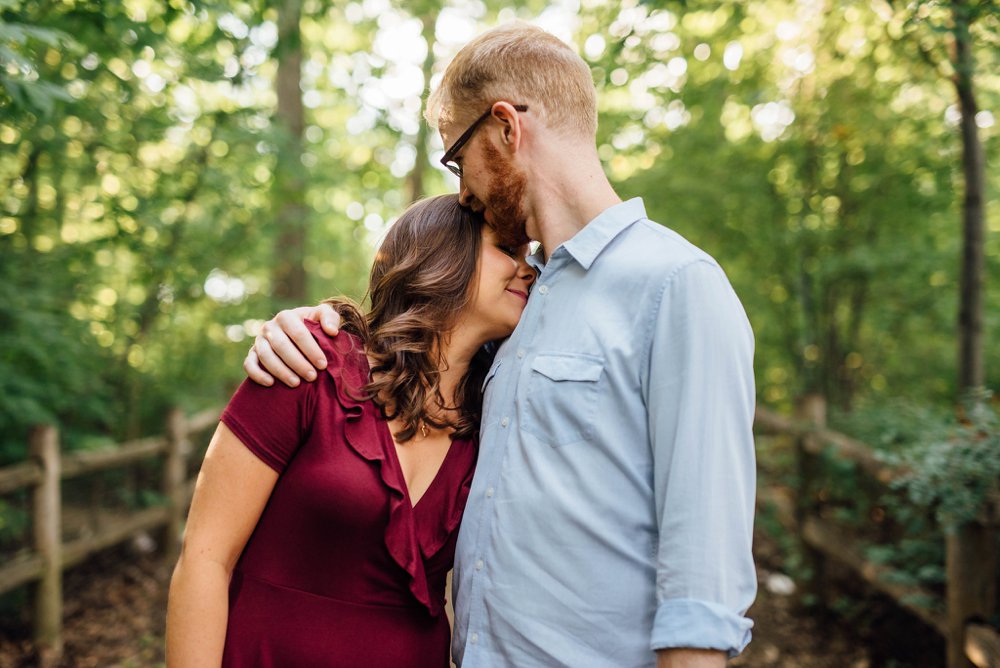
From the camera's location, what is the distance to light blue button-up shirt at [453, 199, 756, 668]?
1.47 metres

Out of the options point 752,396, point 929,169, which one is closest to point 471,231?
point 752,396

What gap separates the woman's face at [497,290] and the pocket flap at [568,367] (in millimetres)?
438

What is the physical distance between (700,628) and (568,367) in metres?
0.59

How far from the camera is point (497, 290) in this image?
222 cm

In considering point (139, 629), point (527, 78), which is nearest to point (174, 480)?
point (139, 629)

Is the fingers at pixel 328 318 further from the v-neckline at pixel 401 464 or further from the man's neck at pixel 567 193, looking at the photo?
the man's neck at pixel 567 193

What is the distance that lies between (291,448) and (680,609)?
98cm

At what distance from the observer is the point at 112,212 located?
210 inches

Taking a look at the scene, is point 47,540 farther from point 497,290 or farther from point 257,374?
point 497,290

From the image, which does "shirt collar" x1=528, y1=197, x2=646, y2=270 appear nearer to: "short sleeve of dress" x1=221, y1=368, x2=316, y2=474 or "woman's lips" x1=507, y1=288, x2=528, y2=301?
"woman's lips" x1=507, y1=288, x2=528, y2=301

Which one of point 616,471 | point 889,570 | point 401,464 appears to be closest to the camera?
point 616,471

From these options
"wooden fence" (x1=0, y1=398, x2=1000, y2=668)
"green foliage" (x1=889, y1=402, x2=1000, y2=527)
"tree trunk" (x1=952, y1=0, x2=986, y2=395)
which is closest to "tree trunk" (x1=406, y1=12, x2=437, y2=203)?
"wooden fence" (x1=0, y1=398, x2=1000, y2=668)

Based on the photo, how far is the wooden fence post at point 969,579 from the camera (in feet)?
11.7

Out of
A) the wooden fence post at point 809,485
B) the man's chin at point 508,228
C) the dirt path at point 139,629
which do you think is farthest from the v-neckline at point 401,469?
the wooden fence post at point 809,485
